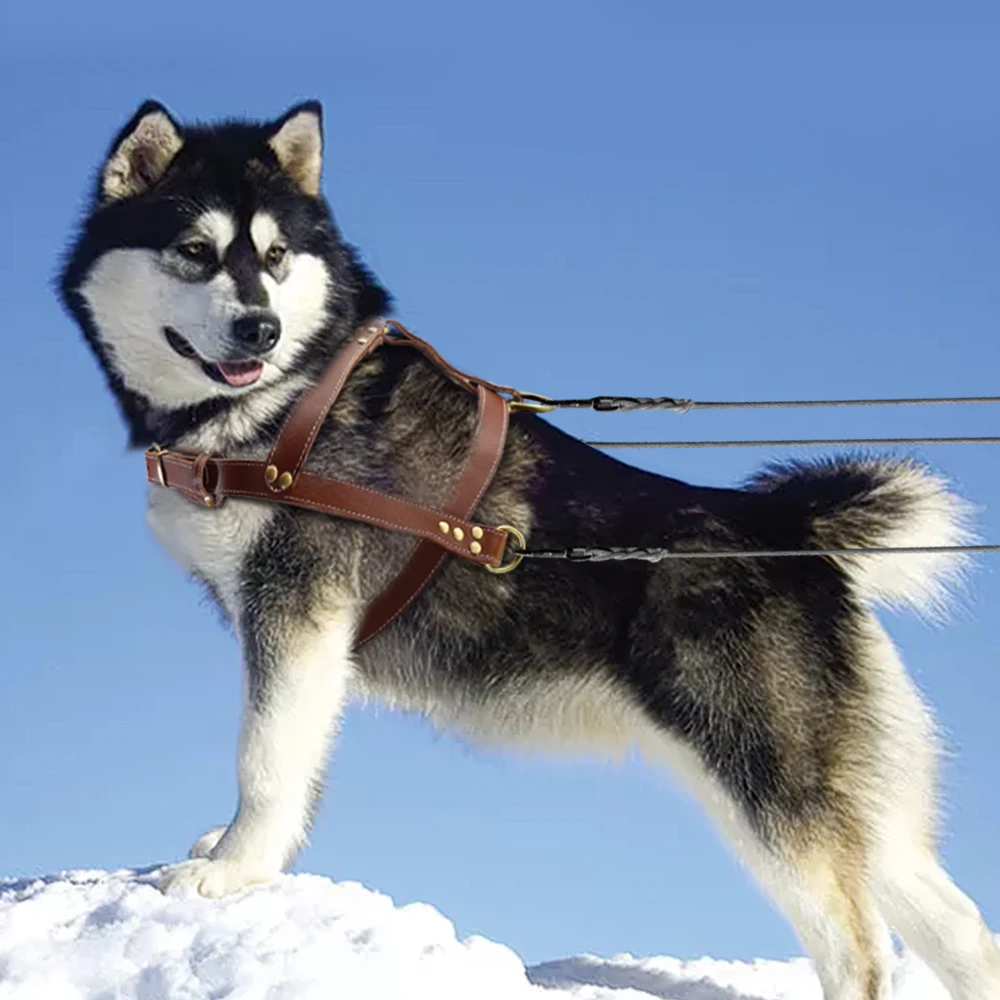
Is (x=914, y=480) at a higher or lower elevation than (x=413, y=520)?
higher

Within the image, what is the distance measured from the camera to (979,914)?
5645 millimetres

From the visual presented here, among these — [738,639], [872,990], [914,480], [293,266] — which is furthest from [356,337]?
[872,990]

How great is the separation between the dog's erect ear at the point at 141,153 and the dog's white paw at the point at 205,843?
2455 millimetres

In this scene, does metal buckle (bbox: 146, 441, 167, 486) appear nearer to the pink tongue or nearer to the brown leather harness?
the brown leather harness

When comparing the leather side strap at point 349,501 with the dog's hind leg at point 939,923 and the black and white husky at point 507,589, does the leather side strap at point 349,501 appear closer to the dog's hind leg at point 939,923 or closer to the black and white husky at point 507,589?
the black and white husky at point 507,589

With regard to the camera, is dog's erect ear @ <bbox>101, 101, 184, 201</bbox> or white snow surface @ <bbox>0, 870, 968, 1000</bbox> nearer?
white snow surface @ <bbox>0, 870, 968, 1000</bbox>

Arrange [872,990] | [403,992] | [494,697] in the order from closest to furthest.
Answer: [403,992] < [872,990] < [494,697]

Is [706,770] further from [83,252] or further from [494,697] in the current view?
[83,252]

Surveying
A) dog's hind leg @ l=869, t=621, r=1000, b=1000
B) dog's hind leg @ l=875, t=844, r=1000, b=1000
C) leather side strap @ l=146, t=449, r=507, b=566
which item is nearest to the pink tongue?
leather side strap @ l=146, t=449, r=507, b=566

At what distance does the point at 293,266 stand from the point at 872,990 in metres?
3.29

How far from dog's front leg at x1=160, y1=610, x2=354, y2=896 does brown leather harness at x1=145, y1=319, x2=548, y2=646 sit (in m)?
0.31

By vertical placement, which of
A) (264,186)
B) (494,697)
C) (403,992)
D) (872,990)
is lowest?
(403,992)

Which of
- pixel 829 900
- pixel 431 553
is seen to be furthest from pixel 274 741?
pixel 829 900

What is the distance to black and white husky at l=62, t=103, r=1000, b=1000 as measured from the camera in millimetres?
5438
